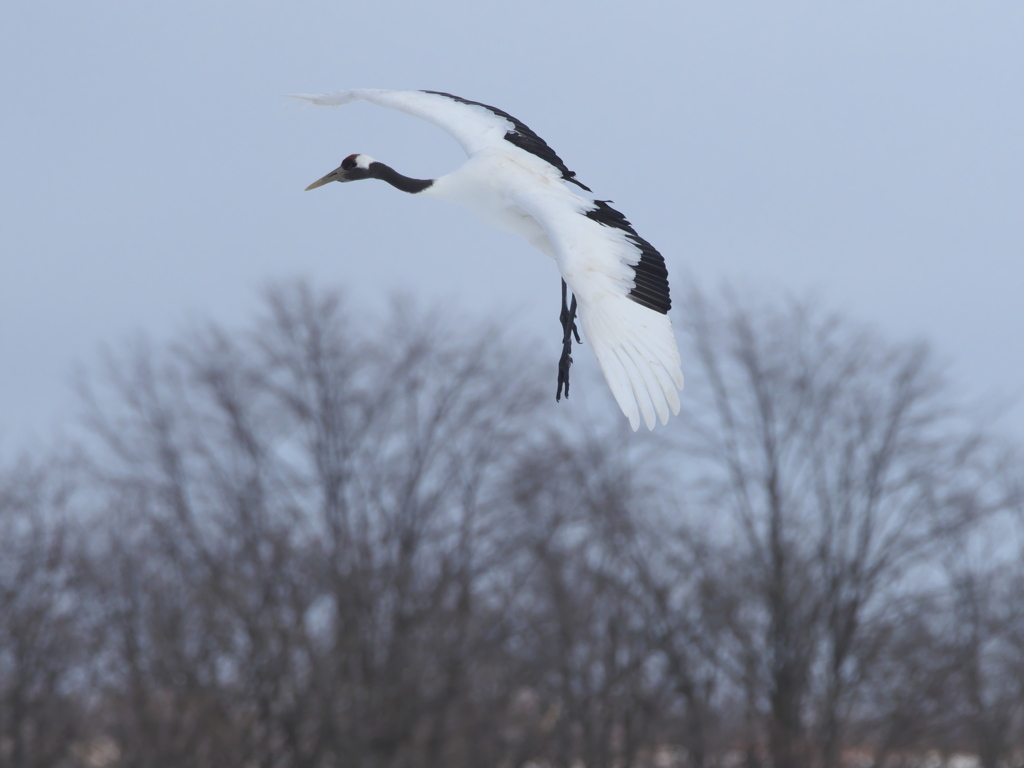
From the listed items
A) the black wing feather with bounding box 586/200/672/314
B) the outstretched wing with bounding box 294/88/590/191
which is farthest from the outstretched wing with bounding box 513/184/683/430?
the outstretched wing with bounding box 294/88/590/191

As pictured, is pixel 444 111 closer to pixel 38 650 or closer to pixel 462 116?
pixel 462 116

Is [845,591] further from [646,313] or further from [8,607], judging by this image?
[646,313]

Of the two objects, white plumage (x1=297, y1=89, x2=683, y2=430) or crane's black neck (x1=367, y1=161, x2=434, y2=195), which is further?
crane's black neck (x1=367, y1=161, x2=434, y2=195)

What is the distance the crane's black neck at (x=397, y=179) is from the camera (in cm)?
1009

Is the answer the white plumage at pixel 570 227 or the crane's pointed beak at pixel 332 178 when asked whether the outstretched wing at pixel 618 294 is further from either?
the crane's pointed beak at pixel 332 178

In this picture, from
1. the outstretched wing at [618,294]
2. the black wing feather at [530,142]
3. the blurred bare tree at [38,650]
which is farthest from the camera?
the blurred bare tree at [38,650]

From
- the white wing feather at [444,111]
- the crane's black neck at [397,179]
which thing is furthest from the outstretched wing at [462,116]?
the crane's black neck at [397,179]

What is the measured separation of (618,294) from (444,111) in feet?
10.6

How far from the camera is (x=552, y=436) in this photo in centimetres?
3591

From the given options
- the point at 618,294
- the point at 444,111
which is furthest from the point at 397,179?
the point at 618,294

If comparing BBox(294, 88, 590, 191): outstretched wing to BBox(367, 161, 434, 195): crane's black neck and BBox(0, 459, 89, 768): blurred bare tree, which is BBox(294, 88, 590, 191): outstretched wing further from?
BBox(0, 459, 89, 768): blurred bare tree

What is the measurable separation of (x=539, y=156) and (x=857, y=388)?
2650 centimetres

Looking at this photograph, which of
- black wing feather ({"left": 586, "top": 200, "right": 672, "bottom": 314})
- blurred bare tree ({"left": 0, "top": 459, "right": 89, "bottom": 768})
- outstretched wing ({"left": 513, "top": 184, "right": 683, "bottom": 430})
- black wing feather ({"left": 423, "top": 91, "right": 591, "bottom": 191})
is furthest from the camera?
blurred bare tree ({"left": 0, "top": 459, "right": 89, "bottom": 768})

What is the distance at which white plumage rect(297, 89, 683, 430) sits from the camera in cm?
732
